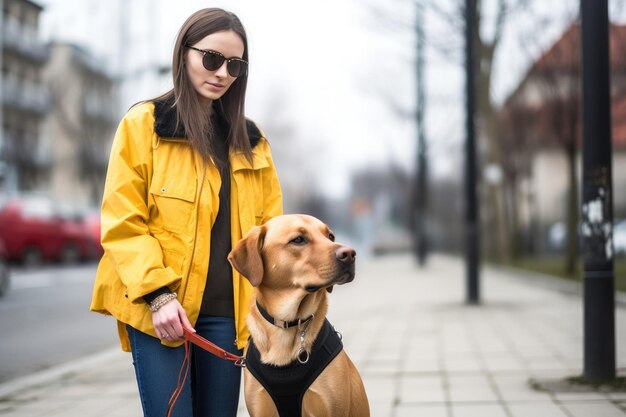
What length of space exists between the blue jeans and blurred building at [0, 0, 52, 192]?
38.9m

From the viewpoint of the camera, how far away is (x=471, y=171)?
39.7ft

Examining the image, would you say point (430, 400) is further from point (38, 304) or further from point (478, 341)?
point (38, 304)

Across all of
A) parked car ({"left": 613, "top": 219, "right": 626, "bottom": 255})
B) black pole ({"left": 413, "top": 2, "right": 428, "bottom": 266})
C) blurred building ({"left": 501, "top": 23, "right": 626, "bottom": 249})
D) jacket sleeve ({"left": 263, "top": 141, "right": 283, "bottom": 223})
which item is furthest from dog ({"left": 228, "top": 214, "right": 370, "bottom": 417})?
parked car ({"left": 613, "top": 219, "right": 626, "bottom": 255})

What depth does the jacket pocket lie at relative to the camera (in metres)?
3.08

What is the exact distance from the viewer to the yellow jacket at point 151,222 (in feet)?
9.66

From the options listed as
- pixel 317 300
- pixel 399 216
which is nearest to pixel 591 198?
pixel 317 300

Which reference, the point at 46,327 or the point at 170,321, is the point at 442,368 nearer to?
the point at 170,321

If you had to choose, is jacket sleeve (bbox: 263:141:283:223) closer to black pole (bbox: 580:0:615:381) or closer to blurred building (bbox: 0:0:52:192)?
black pole (bbox: 580:0:615:381)

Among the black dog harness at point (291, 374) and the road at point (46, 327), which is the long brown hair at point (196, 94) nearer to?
the black dog harness at point (291, 374)

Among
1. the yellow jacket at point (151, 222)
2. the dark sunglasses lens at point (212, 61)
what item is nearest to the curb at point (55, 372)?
the yellow jacket at point (151, 222)

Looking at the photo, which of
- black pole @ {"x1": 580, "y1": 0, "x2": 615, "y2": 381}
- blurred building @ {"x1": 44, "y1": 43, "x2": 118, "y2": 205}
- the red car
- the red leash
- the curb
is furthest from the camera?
blurred building @ {"x1": 44, "y1": 43, "x2": 118, "y2": 205}

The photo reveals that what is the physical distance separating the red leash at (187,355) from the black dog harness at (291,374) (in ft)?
0.24

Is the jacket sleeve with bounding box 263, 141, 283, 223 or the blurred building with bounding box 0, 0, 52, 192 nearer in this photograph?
the jacket sleeve with bounding box 263, 141, 283, 223

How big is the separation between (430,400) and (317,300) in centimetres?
274
